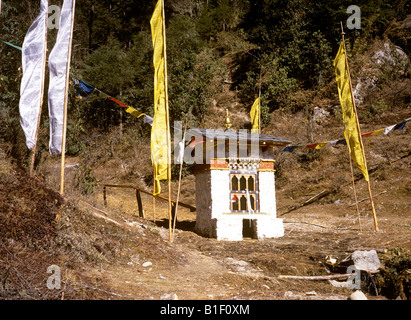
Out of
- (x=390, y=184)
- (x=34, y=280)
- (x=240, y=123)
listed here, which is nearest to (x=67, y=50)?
(x=34, y=280)

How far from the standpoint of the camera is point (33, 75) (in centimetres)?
1072

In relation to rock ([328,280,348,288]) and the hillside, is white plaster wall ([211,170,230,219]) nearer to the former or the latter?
the hillside

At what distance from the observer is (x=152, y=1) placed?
38.4 m

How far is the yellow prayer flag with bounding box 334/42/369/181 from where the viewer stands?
39.7 ft

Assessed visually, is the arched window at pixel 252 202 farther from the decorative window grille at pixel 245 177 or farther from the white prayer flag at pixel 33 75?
the white prayer flag at pixel 33 75

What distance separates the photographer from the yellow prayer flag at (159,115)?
9922mm

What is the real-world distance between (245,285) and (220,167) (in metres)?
6.20

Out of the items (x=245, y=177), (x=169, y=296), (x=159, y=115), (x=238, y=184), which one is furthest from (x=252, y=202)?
(x=169, y=296)

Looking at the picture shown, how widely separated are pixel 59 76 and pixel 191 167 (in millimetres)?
17019

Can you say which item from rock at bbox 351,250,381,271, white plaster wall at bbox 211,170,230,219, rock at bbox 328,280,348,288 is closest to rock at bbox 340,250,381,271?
rock at bbox 351,250,381,271

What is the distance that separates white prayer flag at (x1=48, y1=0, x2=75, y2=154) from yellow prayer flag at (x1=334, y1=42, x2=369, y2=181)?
9261 millimetres

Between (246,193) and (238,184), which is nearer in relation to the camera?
(246,193)

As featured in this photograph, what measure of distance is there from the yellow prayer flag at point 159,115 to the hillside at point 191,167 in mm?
1889

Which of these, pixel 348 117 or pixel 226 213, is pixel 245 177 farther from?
→ pixel 348 117
